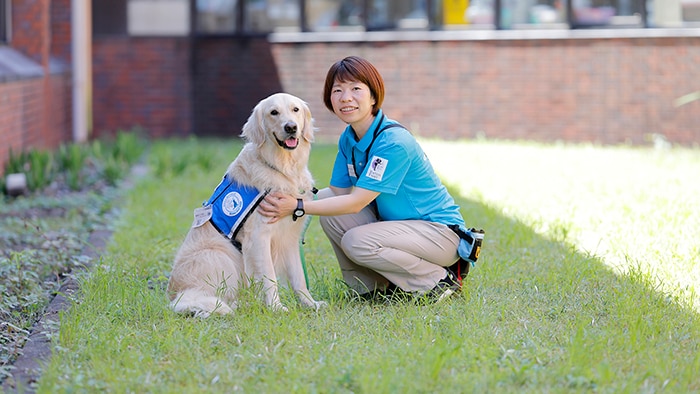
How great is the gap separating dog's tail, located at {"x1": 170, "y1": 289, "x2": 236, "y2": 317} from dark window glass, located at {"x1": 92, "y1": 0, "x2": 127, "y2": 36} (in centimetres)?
1020

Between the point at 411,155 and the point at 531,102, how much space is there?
30.5 feet

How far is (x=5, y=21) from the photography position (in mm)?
11734

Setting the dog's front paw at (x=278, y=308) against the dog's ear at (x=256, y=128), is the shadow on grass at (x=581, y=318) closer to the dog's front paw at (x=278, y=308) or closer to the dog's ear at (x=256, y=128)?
the dog's front paw at (x=278, y=308)

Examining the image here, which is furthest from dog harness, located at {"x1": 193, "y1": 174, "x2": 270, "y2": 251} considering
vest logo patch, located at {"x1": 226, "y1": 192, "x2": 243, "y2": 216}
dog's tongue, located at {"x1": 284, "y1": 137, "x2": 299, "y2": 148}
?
dog's tongue, located at {"x1": 284, "y1": 137, "x2": 299, "y2": 148}

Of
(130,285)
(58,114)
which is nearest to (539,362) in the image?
(130,285)

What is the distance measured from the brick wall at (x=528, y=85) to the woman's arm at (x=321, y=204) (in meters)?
9.31

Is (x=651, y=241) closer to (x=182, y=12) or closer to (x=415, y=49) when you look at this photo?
(x=415, y=49)

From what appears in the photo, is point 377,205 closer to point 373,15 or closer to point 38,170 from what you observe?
point 38,170

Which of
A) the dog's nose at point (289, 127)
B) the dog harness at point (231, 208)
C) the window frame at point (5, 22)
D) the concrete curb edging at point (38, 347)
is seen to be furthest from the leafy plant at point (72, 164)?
the dog's nose at point (289, 127)

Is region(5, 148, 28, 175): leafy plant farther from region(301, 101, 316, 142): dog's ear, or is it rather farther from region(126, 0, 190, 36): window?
region(126, 0, 190, 36): window

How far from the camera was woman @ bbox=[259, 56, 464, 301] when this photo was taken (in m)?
4.95

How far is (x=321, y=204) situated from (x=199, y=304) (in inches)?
31.0

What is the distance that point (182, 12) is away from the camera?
14461mm

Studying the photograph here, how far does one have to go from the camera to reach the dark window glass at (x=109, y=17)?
46.9 feet
